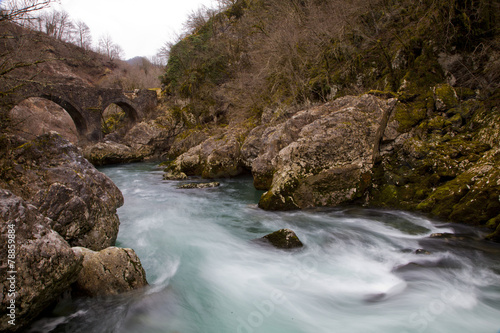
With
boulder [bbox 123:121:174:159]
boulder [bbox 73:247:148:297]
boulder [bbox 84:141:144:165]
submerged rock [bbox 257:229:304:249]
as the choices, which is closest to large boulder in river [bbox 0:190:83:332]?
boulder [bbox 73:247:148:297]

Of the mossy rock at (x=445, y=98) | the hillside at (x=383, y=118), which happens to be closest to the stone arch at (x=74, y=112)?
the hillside at (x=383, y=118)

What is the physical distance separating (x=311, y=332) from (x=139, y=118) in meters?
29.0

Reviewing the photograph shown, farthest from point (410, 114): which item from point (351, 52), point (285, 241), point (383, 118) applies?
point (351, 52)

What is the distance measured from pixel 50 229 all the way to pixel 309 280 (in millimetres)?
3676

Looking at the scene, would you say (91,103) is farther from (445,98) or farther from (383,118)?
(445,98)

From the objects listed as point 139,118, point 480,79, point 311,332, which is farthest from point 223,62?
point 311,332

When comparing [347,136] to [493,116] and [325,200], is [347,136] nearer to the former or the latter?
[325,200]

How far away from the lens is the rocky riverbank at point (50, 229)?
2684mm

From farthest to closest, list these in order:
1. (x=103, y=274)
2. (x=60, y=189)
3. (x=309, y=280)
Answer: (x=309, y=280), (x=60, y=189), (x=103, y=274)

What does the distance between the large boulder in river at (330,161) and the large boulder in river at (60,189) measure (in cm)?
446

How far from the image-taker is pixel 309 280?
4.43 metres

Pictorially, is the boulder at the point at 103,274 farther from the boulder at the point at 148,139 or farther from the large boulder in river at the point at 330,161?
the boulder at the point at 148,139

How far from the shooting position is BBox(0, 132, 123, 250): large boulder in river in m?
4.11

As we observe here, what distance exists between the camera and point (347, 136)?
25.0 feet
